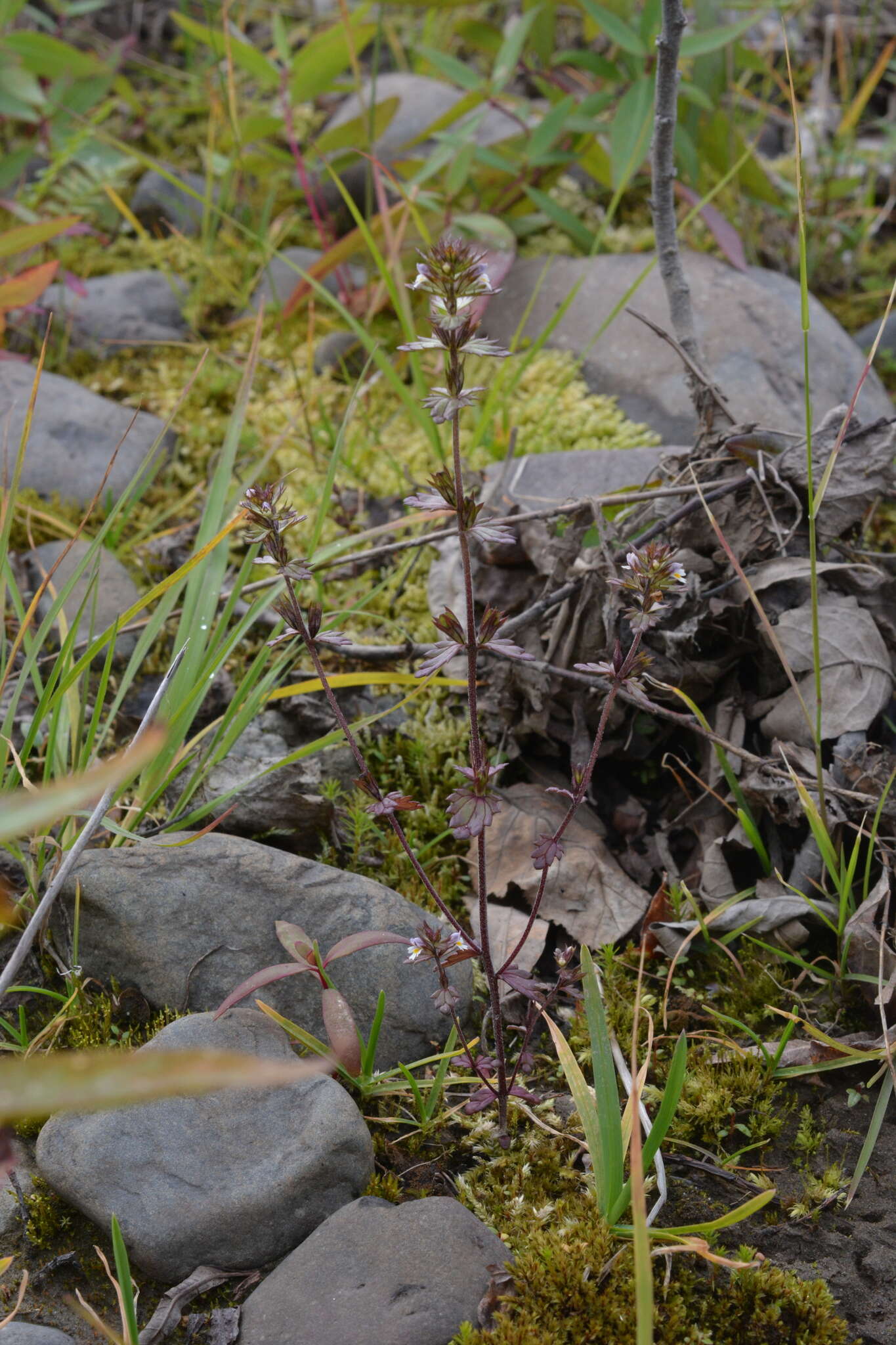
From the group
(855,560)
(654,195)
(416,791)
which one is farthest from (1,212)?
(855,560)

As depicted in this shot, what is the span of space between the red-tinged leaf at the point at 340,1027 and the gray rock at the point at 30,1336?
1.69ft

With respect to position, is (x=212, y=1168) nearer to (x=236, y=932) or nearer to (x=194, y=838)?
(x=236, y=932)

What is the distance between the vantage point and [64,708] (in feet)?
6.96

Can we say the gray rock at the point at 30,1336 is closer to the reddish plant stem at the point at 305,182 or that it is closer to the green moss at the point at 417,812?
the green moss at the point at 417,812

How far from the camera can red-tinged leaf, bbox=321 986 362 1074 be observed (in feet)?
5.19

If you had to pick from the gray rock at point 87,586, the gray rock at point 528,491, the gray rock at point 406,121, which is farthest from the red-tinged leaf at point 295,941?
the gray rock at point 406,121

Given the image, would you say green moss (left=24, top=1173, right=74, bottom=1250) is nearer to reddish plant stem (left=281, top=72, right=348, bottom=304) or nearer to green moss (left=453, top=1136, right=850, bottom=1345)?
green moss (left=453, top=1136, right=850, bottom=1345)

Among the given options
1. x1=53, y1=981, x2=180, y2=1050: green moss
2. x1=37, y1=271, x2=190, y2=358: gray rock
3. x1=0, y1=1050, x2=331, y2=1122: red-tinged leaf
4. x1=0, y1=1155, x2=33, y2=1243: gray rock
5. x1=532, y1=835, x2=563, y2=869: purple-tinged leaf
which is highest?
x1=0, y1=1050, x2=331, y2=1122: red-tinged leaf

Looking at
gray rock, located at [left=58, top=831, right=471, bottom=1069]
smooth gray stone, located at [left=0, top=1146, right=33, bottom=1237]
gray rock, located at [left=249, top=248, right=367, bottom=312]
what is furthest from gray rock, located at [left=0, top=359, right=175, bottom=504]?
smooth gray stone, located at [left=0, top=1146, right=33, bottom=1237]

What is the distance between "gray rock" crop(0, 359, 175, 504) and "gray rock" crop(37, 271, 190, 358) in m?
0.46

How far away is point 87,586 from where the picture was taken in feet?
8.24

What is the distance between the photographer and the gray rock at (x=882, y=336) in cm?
351

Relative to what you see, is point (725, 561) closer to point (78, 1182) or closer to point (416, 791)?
point (416, 791)

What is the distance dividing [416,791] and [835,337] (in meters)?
2.24
